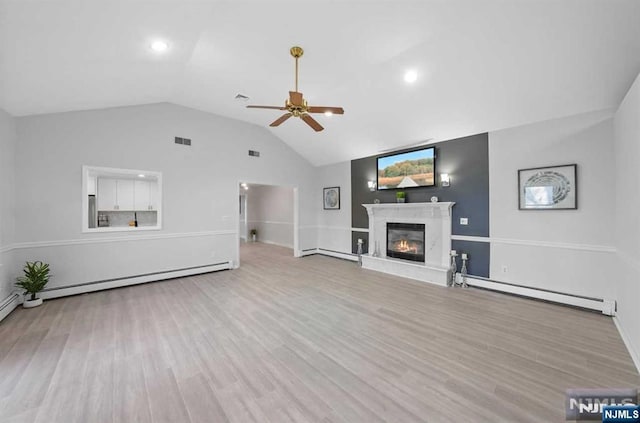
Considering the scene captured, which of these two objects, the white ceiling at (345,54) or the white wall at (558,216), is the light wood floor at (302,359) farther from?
the white ceiling at (345,54)

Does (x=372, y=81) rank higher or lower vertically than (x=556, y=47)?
higher

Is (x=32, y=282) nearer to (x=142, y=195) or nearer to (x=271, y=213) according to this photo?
(x=142, y=195)

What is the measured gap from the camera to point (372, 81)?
3982 millimetres

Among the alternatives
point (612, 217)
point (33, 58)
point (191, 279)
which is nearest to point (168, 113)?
point (33, 58)

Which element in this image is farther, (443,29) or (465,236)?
(465,236)

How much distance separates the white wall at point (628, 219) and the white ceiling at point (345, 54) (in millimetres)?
679

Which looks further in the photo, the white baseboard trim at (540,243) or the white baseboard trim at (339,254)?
the white baseboard trim at (339,254)

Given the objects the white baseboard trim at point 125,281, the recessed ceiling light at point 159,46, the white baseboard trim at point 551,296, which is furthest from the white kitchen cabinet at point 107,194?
the white baseboard trim at point 551,296

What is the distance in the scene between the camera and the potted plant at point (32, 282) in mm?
3539

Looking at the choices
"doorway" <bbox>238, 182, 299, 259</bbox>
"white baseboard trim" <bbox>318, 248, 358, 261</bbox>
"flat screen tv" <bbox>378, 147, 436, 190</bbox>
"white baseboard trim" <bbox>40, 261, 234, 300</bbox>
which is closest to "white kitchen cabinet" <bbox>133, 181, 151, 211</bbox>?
"white baseboard trim" <bbox>40, 261, 234, 300</bbox>

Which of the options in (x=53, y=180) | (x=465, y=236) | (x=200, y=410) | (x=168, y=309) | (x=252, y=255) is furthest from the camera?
(x=252, y=255)

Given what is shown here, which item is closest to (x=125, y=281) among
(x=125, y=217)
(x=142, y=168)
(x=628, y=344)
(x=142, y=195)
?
(x=142, y=168)

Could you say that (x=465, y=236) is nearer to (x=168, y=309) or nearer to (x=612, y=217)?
(x=612, y=217)

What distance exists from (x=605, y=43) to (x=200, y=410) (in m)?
5.19
